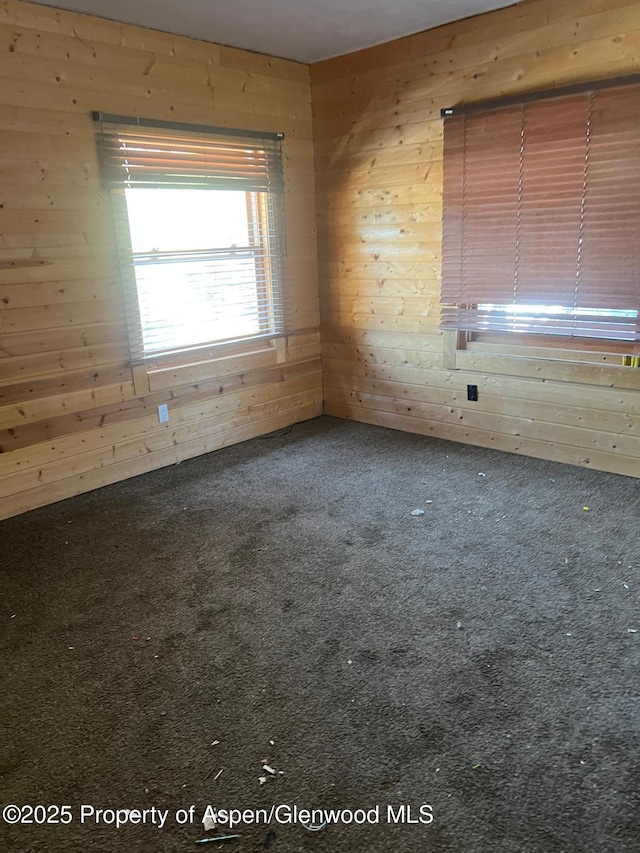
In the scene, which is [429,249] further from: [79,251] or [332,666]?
[332,666]

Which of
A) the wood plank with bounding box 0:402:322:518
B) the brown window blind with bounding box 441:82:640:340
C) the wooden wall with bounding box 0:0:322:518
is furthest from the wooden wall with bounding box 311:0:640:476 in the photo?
the wooden wall with bounding box 0:0:322:518

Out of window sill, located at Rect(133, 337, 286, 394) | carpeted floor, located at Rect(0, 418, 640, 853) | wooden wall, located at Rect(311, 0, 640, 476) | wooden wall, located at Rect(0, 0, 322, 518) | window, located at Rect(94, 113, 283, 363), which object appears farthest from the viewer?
window sill, located at Rect(133, 337, 286, 394)

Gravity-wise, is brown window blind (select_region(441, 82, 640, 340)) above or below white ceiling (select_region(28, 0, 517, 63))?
below

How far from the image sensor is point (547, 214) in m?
3.43

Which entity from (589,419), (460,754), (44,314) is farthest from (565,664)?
(44,314)

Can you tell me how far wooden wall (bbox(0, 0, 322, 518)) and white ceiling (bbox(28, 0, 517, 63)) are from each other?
5.1 inches

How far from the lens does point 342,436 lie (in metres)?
4.50

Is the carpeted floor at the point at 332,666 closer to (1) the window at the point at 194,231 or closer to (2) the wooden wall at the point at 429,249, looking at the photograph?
(2) the wooden wall at the point at 429,249

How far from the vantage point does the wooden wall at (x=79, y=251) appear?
3.14m

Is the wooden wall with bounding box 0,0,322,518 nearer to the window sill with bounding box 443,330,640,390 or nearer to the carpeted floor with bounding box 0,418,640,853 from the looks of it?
the carpeted floor with bounding box 0,418,640,853

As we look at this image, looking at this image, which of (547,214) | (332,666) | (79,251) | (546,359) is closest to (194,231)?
(79,251)

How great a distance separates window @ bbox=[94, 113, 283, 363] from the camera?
357cm

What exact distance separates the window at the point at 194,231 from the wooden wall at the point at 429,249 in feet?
1.60

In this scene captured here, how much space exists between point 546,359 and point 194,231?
7.46 feet
